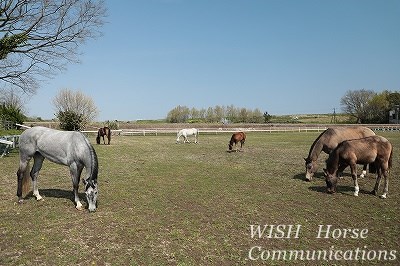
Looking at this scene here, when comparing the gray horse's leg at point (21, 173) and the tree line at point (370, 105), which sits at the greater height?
the tree line at point (370, 105)

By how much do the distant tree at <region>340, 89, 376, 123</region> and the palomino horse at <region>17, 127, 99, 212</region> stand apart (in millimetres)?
99550

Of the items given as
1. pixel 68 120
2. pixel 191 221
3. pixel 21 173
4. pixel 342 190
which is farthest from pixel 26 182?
pixel 68 120

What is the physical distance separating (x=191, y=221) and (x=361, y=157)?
5851mm

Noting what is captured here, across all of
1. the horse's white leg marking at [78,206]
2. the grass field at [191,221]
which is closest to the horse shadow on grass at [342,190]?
the grass field at [191,221]

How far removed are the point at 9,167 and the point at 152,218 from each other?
35.2 feet

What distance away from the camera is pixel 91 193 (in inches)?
288

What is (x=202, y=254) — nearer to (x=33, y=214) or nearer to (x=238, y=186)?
(x=33, y=214)

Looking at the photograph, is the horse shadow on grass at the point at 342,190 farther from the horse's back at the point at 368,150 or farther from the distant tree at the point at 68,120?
the distant tree at the point at 68,120

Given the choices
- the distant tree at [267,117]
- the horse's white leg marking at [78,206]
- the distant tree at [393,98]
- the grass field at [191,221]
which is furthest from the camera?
the distant tree at [267,117]

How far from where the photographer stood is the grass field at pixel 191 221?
202 inches

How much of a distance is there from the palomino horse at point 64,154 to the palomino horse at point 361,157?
7185mm

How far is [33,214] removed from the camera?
7.18 metres

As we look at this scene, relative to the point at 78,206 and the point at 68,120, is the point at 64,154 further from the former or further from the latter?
the point at 68,120

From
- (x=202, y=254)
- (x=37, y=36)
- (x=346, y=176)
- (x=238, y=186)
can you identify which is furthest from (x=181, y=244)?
(x=37, y=36)
